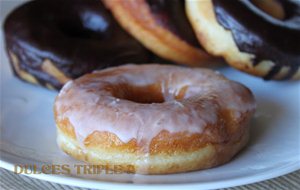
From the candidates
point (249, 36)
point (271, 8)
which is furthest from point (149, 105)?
point (271, 8)

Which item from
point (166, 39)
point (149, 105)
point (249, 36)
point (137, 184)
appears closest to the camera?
point (137, 184)

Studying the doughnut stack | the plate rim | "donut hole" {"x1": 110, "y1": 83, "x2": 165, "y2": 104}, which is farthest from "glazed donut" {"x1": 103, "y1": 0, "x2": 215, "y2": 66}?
the plate rim

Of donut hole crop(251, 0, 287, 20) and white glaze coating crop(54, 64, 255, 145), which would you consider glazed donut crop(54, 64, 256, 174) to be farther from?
donut hole crop(251, 0, 287, 20)

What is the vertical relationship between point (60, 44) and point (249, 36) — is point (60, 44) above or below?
below

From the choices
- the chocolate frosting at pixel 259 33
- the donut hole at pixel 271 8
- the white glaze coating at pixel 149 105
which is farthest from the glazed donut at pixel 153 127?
the donut hole at pixel 271 8

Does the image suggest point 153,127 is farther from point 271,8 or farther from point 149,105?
point 271,8

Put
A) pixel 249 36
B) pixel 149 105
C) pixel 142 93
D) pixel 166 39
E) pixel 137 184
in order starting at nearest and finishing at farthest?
1. pixel 137 184
2. pixel 149 105
3. pixel 142 93
4. pixel 249 36
5. pixel 166 39

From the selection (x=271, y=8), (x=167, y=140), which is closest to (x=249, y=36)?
(x=271, y=8)

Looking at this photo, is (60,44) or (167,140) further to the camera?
(60,44)

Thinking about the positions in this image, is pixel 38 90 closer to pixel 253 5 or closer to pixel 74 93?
pixel 74 93
